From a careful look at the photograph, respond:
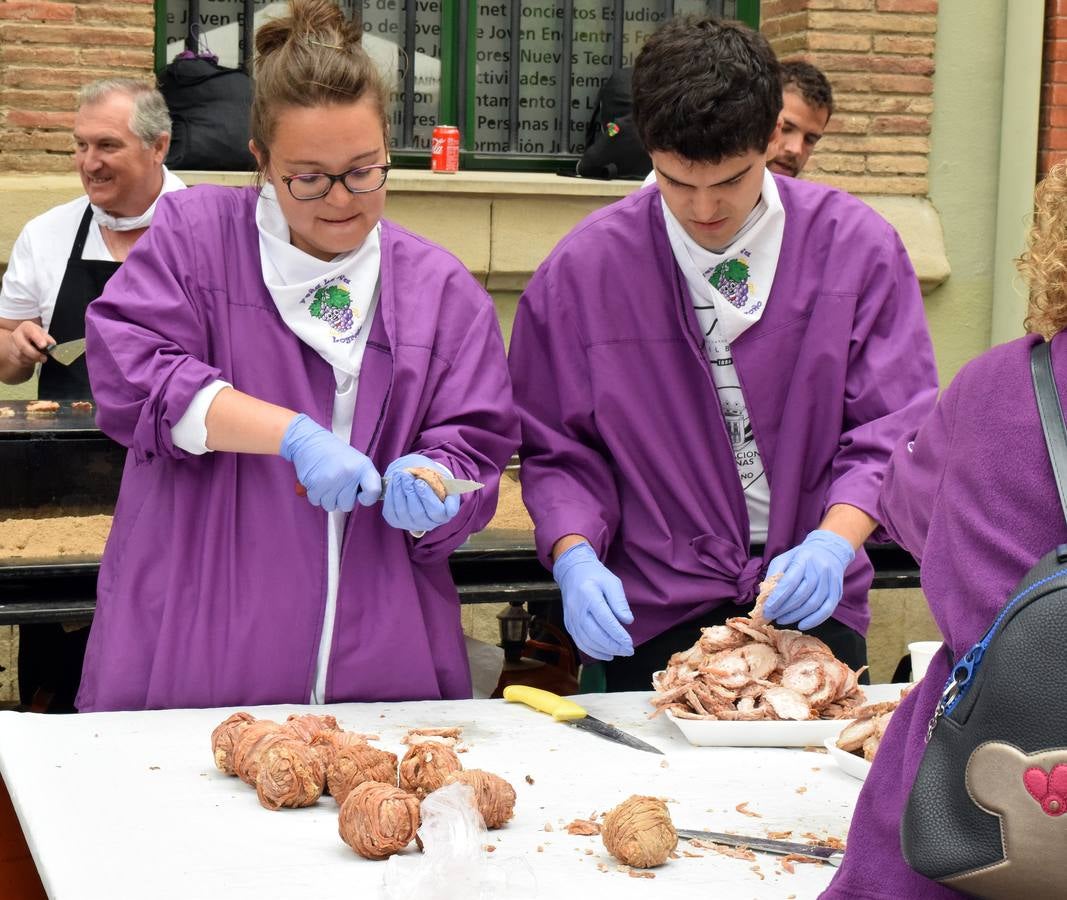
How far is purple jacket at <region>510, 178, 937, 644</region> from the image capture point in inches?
97.9

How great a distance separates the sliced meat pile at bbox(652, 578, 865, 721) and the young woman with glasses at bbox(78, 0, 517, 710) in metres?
0.41

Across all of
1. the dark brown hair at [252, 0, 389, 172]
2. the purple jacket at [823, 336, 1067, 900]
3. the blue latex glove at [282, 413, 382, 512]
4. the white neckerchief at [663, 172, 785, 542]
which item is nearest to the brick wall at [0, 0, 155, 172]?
the dark brown hair at [252, 0, 389, 172]

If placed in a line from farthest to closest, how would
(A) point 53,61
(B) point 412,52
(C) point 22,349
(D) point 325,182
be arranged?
(B) point 412,52, (A) point 53,61, (C) point 22,349, (D) point 325,182

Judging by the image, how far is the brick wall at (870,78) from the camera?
593 cm

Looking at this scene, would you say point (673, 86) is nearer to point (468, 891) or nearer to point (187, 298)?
point (187, 298)

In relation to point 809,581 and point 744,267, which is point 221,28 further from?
point 809,581

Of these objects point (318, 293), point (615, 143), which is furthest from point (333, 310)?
point (615, 143)

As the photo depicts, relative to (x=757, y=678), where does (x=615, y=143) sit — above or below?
above

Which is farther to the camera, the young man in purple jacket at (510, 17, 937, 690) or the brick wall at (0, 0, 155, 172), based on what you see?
the brick wall at (0, 0, 155, 172)

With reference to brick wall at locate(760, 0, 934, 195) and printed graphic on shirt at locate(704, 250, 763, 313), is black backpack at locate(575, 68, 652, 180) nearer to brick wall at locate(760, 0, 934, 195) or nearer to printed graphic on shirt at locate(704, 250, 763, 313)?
brick wall at locate(760, 0, 934, 195)

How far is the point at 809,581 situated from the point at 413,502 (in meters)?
0.62

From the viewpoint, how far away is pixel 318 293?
2314mm

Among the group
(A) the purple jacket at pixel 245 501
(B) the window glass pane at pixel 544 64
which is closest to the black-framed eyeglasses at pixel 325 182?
(A) the purple jacket at pixel 245 501

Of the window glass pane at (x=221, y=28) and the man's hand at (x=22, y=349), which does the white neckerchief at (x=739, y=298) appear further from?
the window glass pane at (x=221, y=28)
